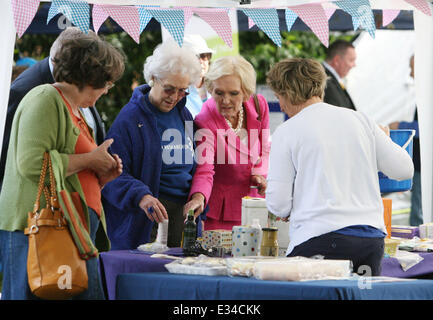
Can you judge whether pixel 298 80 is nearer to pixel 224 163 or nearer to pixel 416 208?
pixel 224 163

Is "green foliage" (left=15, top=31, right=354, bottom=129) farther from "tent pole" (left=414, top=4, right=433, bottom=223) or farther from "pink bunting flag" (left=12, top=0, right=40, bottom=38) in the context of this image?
"pink bunting flag" (left=12, top=0, right=40, bottom=38)

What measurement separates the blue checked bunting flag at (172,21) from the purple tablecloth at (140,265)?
39.4 inches

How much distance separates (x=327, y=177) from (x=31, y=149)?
1.04 meters

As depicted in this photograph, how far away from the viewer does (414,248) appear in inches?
134

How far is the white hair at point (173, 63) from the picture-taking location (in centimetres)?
339

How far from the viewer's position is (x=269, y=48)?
942 cm

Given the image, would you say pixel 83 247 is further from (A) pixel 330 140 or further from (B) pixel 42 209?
(A) pixel 330 140

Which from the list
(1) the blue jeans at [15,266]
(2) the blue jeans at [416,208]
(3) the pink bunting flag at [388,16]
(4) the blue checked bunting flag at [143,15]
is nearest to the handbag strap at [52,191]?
(1) the blue jeans at [15,266]

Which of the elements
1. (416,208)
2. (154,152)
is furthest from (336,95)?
(154,152)

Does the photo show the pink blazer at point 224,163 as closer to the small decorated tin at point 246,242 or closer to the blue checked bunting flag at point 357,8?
the small decorated tin at point 246,242

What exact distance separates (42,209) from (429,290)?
1.32 metres
